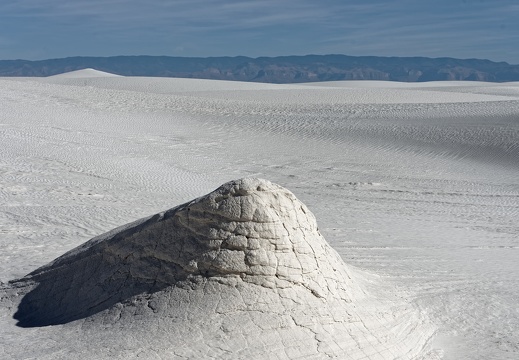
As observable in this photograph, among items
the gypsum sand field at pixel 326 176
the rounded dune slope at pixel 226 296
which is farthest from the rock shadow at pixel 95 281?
the gypsum sand field at pixel 326 176

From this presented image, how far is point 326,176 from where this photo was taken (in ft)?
52.9

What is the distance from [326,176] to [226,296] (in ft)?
34.1

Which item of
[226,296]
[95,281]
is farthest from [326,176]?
[226,296]

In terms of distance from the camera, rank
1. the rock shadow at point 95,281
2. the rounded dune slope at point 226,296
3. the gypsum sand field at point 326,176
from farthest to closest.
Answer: the gypsum sand field at point 326,176
the rock shadow at point 95,281
the rounded dune slope at point 226,296

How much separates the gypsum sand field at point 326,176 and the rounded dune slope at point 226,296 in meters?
0.48

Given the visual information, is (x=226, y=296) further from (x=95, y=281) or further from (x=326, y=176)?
(x=326, y=176)

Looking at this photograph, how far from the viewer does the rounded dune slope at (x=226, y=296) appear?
18.7 ft

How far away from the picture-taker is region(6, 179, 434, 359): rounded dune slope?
18.7 feet

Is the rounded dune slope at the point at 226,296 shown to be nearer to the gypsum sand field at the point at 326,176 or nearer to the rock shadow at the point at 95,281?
the rock shadow at the point at 95,281

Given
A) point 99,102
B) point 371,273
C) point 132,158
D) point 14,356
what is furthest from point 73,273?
point 99,102

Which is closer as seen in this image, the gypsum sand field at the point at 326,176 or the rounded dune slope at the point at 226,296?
the rounded dune slope at the point at 226,296

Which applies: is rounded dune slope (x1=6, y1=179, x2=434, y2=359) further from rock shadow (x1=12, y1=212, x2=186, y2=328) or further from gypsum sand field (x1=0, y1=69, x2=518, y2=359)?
gypsum sand field (x1=0, y1=69, x2=518, y2=359)

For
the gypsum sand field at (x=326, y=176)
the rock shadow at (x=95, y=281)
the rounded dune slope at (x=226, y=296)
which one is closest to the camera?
the rounded dune slope at (x=226, y=296)

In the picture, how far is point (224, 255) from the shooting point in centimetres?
608
